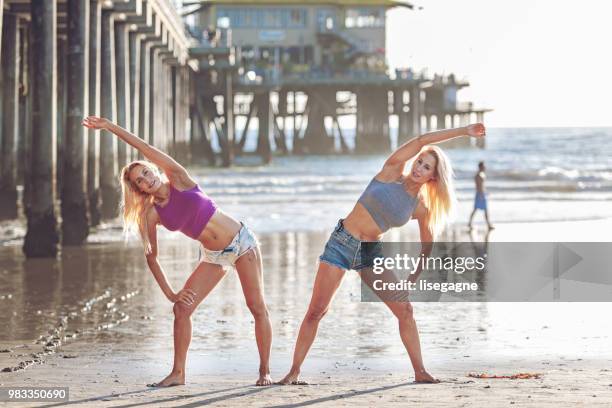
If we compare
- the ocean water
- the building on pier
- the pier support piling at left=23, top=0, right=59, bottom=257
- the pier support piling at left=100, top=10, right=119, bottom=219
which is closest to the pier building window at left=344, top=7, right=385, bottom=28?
the building on pier

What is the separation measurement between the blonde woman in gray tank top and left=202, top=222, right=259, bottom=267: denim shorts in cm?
41

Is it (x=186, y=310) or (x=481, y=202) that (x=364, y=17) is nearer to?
(x=481, y=202)

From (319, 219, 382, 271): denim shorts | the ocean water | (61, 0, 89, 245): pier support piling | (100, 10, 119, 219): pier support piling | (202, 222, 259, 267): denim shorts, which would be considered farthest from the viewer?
the ocean water

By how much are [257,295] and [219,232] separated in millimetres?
420

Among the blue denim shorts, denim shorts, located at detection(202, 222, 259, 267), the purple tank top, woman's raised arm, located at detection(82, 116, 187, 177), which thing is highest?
woman's raised arm, located at detection(82, 116, 187, 177)

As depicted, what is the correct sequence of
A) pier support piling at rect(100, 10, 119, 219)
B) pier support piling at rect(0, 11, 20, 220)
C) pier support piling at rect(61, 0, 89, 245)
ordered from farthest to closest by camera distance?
pier support piling at rect(0, 11, 20, 220) → pier support piling at rect(100, 10, 119, 219) → pier support piling at rect(61, 0, 89, 245)

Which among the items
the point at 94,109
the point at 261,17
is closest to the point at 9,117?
the point at 94,109

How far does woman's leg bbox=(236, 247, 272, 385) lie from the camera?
290 inches

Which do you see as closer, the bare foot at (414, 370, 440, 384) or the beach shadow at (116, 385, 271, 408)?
the beach shadow at (116, 385, 271, 408)

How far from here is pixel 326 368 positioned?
8.38 metres

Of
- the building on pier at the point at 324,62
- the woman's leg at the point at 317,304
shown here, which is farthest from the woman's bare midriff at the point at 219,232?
the building on pier at the point at 324,62

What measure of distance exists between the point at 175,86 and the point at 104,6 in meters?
23.1

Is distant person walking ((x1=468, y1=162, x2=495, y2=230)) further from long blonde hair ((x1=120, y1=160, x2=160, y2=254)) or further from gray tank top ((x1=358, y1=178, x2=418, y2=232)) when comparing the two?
long blonde hair ((x1=120, y1=160, x2=160, y2=254))

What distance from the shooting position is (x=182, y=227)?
23.9 ft
